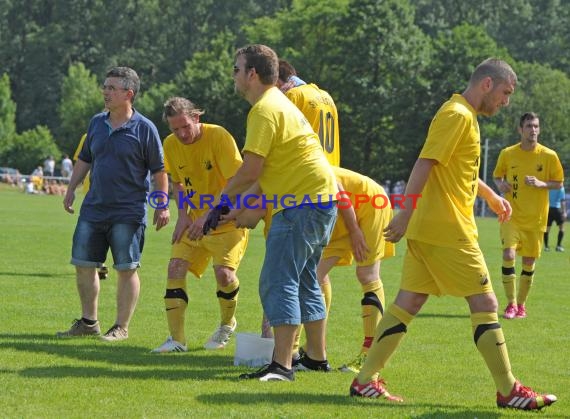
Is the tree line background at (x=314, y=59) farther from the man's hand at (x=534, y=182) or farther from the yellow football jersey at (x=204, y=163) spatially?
the yellow football jersey at (x=204, y=163)

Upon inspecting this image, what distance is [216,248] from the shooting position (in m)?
8.74

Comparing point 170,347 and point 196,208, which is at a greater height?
point 196,208

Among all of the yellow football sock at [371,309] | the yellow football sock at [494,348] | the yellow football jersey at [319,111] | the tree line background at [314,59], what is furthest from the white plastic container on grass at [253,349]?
the tree line background at [314,59]

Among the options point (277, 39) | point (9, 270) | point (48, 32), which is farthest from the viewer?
point (48, 32)

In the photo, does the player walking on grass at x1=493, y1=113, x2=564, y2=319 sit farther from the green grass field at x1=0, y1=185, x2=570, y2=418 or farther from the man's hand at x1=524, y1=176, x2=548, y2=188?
the green grass field at x1=0, y1=185, x2=570, y2=418

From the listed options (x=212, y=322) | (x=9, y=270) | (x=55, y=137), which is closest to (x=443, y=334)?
(x=212, y=322)

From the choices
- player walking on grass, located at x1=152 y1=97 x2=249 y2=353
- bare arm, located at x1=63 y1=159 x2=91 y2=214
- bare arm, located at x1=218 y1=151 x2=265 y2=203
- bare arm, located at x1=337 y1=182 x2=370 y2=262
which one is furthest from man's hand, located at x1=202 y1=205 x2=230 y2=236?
bare arm, located at x1=63 y1=159 x2=91 y2=214

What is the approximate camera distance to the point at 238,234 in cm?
882

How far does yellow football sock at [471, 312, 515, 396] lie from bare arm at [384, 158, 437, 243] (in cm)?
69

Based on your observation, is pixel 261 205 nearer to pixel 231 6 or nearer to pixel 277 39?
pixel 277 39

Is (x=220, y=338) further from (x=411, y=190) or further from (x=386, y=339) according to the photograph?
(x=411, y=190)

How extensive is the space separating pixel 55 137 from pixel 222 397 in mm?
84308

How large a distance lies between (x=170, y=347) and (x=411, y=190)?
2.99 meters

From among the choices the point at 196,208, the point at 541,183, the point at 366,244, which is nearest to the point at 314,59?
the point at 541,183
